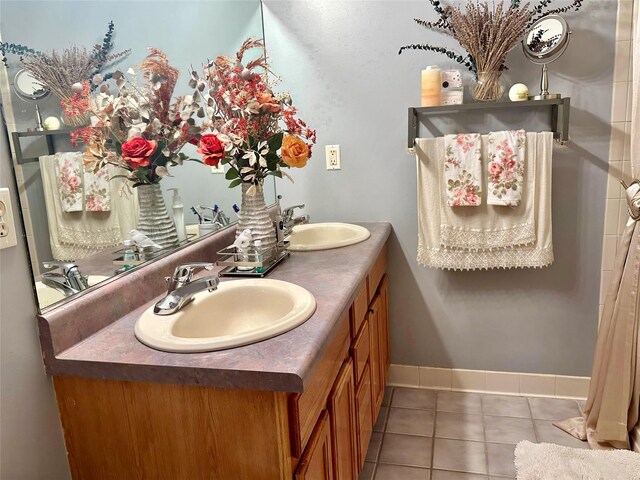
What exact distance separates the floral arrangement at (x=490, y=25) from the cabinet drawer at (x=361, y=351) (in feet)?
3.84

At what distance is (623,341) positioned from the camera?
1.88 metres

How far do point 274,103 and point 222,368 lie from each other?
0.92 m

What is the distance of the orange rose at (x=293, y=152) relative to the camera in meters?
1.63

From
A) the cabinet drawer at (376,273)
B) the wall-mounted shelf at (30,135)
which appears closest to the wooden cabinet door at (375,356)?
the cabinet drawer at (376,273)

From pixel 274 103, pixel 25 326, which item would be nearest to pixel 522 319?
pixel 274 103

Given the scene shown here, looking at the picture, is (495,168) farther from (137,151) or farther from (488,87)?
(137,151)

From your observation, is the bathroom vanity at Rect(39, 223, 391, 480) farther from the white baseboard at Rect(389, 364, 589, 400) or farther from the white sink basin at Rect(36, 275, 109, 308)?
the white baseboard at Rect(389, 364, 589, 400)

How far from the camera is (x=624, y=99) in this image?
2.06 meters

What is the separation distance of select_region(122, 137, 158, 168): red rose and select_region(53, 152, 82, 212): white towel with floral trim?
167 millimetres

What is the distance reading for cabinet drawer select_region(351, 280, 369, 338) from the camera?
63.6 inches

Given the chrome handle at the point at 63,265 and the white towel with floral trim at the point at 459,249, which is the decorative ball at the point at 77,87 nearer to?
the chrome handle at the point at 63,265

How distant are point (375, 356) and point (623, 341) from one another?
36.8 inches

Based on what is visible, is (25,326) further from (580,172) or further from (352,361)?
(580,172)

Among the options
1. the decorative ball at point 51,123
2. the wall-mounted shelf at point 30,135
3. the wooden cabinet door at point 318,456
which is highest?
the decorative ball at point 51,123
